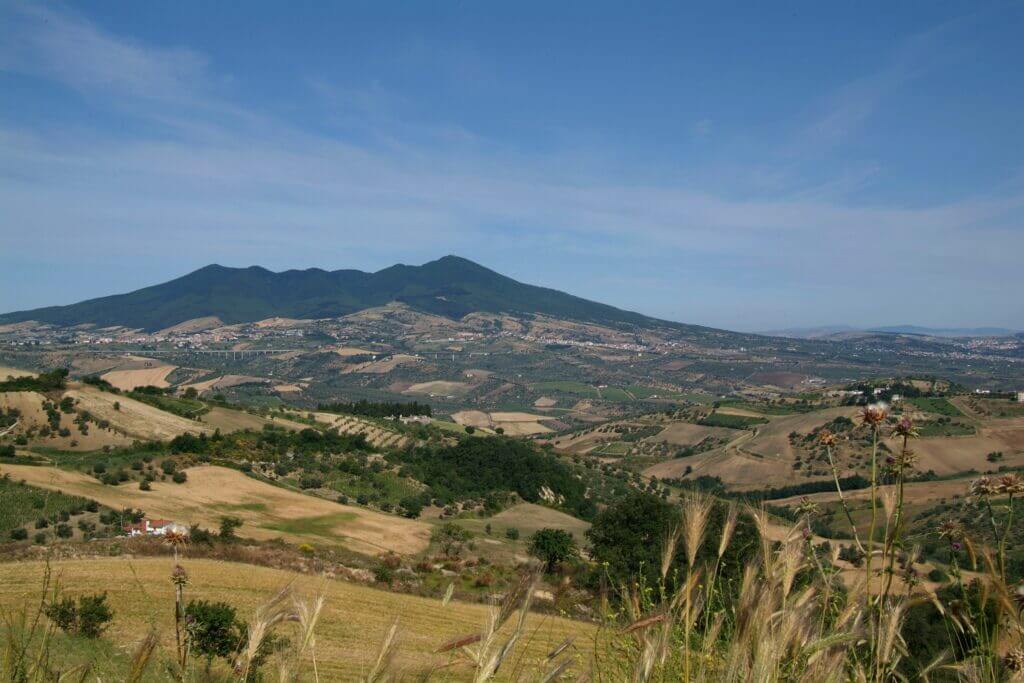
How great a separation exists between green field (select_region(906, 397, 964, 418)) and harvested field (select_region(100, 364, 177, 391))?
132 m

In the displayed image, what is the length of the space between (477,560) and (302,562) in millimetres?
9153

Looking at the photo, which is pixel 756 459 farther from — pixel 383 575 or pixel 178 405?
pixel 383 575

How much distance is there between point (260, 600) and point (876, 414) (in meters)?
12.5

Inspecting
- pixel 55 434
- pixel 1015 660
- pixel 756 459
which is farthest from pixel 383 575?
pixel 756 459

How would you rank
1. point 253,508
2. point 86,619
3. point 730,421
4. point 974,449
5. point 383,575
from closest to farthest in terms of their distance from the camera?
1. point 86,619
2. point 383,575
3. point 253,508
4. point 974,449
5. point 730,421

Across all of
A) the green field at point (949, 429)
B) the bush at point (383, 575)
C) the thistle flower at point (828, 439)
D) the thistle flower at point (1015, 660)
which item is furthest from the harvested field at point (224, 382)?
the thistle flower at point (1015, 660)

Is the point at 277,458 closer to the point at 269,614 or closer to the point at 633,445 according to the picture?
the point at 269,614

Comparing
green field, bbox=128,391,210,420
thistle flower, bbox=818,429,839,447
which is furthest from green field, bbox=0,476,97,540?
green field, bbox=128,391,210,420

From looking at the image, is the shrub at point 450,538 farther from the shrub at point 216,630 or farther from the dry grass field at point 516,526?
the shrub at point 216,630

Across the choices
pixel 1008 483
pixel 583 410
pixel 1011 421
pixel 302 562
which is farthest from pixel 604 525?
pixel 583 410

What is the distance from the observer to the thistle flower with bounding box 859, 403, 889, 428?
10.8 feet

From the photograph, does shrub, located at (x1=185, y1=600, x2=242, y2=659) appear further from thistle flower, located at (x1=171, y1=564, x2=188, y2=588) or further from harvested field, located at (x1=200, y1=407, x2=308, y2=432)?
harvested field, located at (x1=200, y1=407, x2=308, y2=432)

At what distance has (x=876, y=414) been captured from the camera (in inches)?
131

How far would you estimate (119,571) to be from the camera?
16938 mm
